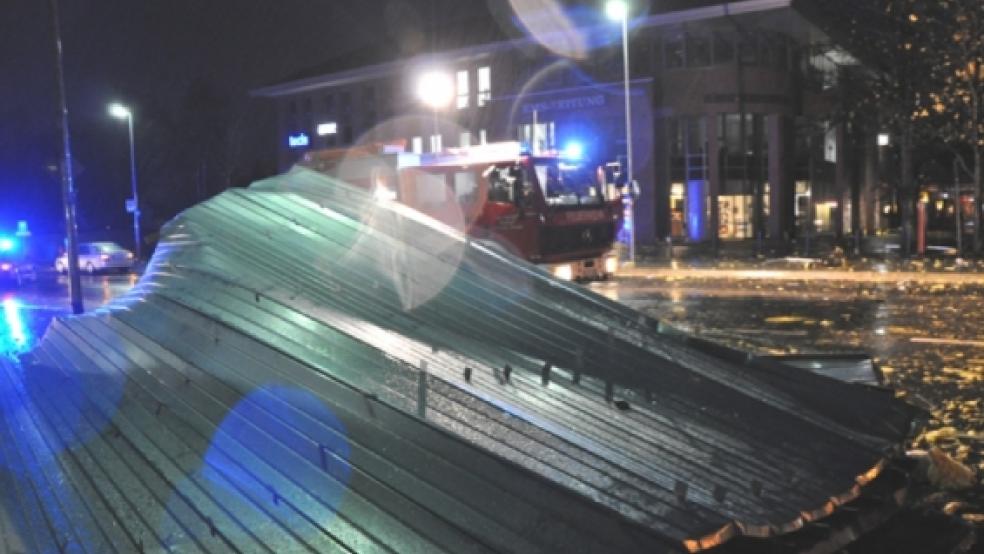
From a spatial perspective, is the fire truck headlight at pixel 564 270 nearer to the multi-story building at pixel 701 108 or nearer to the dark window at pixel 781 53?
the multi-story building at pixel 701 108

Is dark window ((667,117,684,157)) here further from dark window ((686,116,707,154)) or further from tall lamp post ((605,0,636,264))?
tall lamp post ((605,0,636,264))

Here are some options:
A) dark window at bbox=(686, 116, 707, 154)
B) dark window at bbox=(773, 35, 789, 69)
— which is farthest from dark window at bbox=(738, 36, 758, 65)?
dark window at bbox=(686, 116, 707, 154)

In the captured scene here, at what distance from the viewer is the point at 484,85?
49562 millimetres

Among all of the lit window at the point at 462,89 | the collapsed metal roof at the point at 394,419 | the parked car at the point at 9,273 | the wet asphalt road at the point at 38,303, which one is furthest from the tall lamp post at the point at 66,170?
the lit window at the point at 462,89

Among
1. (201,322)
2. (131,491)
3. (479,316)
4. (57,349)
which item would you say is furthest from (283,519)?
(57,349)

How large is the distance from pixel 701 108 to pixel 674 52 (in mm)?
2994

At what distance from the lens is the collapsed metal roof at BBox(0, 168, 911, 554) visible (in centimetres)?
321

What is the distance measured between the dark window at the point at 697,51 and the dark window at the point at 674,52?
391mm

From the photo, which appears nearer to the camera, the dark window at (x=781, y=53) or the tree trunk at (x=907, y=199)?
the tree trunk at (x=907, y=199)

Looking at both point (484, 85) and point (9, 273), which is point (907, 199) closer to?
point (484, 85)

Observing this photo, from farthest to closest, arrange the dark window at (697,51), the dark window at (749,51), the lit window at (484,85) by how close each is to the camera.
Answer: the lit window at (484,85) → the dark window at (697,51) → the dark window at (749,51)

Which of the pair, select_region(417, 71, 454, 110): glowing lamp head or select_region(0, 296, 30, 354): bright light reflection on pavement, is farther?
select_region(417, 71, 454, 110): glowing lamp head

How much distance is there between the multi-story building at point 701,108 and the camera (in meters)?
41.5

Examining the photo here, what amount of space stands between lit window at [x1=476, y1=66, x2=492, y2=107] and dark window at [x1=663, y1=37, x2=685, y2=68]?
1017 cm
